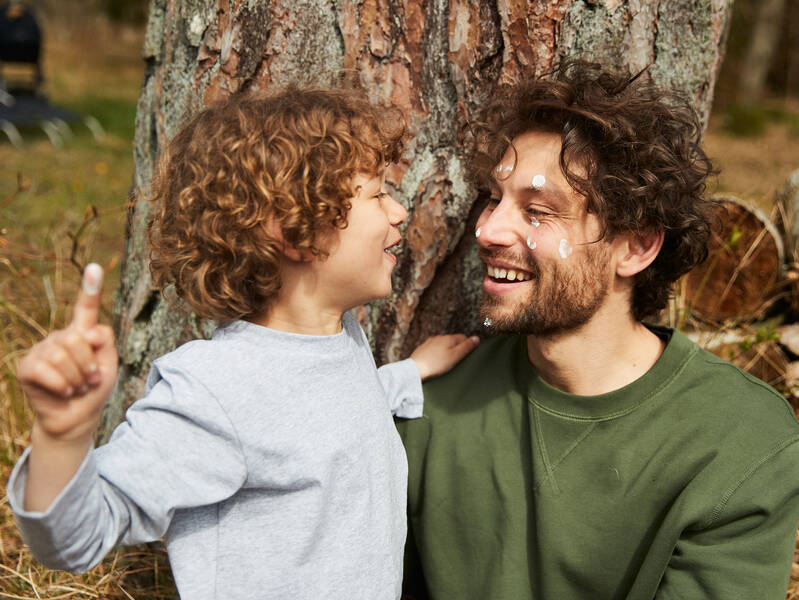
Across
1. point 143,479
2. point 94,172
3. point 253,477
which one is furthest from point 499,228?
point 94,172

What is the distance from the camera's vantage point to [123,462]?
1.45 metres

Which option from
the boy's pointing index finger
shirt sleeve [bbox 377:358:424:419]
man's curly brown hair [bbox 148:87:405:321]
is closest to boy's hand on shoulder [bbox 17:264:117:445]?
the boy's pointing index finger

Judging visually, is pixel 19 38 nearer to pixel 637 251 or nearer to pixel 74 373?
pixel 637 251

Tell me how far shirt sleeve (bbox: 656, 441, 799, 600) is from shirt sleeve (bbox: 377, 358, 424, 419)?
0.82 metres

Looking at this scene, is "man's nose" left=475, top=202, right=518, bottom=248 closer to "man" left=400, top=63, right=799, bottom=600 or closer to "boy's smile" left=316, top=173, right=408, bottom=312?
"man" left=400, top=63, right=799, bottom=600

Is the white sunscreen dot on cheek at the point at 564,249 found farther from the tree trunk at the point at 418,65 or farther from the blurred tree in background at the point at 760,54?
the blurred tree in background at the point at 760,54

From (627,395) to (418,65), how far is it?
1087mm

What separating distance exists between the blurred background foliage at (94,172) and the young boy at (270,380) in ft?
2.77

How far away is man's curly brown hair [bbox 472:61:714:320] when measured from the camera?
2.04 meters

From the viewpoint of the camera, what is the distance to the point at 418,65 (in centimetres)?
221

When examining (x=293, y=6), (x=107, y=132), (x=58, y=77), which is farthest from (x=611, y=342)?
(x=58, y=77)

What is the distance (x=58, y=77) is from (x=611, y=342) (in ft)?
50.9

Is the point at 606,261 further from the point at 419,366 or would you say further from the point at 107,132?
the point at 107,132

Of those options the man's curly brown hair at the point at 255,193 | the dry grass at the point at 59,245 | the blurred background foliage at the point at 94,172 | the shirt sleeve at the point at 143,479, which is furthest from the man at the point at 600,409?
the dry grass at the point at 59,245
